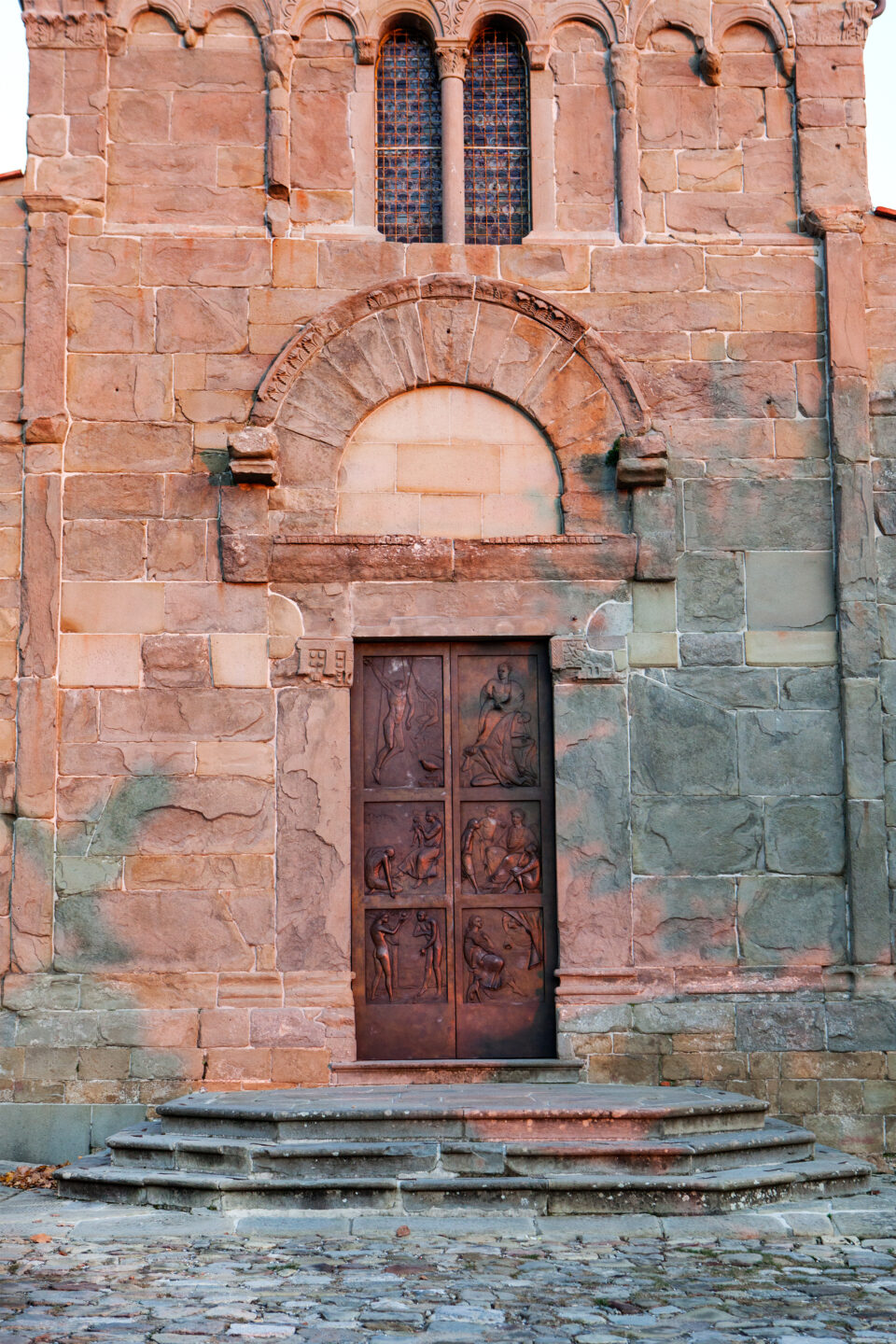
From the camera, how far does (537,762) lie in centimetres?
955

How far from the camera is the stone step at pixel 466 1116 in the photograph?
7.68m

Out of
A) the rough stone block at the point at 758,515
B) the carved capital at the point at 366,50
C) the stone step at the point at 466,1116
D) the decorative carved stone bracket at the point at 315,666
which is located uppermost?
the carved capital at the point at 366,50

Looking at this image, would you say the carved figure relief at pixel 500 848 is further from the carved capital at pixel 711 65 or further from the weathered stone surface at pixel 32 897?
the carved capital at pixel 711 65

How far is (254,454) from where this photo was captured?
367 inches

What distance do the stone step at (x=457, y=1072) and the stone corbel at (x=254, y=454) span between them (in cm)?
358

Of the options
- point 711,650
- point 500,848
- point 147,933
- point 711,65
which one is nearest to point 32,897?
point 147,933

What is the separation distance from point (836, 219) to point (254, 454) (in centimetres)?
403

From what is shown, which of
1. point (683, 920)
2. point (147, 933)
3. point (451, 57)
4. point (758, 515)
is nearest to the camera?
point (147, 933)

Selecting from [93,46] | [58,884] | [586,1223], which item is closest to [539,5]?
[93,46]

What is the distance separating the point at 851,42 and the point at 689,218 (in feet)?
5.33

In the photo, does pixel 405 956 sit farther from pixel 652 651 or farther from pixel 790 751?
pixel 790 751

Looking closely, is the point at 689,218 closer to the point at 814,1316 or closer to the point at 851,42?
the point at 851,42

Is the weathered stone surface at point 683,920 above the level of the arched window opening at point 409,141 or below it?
below

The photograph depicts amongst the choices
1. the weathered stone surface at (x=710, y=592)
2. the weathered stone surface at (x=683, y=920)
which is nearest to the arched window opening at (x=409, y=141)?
the weathered stone surface at (x=710, y=592)
